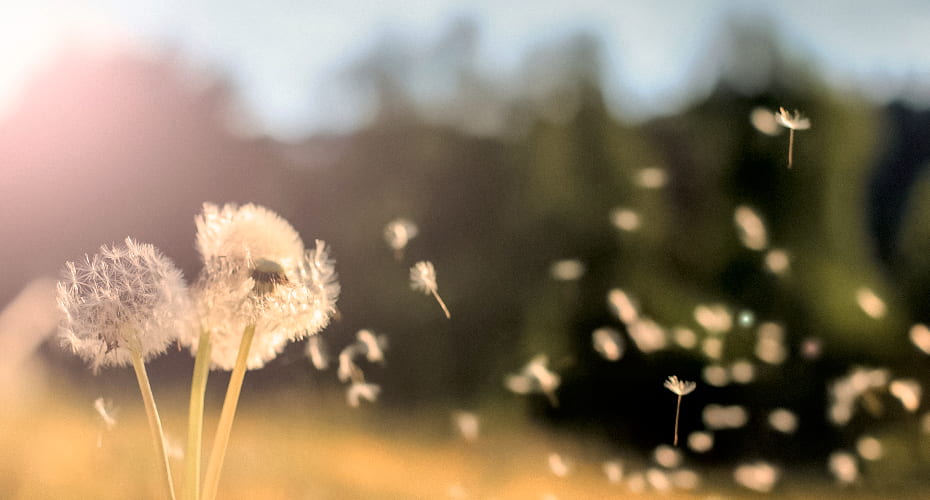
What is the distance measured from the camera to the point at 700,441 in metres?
1.12

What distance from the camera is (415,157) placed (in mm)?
1236

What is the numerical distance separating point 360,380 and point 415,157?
366mm

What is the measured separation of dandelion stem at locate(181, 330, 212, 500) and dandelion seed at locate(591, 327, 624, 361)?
0.64 metres

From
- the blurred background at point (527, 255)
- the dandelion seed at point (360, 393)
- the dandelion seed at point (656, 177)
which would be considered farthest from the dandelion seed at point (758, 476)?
the dandelion seed at point (360, 393)

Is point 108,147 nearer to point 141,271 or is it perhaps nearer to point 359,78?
point 359,78

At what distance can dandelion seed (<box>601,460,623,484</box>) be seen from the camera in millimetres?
1113

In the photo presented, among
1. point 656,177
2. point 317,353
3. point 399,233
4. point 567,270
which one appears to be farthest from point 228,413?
point 656,177

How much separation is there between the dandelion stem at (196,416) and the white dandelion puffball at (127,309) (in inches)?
1.2

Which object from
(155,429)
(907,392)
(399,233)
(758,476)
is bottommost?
(155,429)

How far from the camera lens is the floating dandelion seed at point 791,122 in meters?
1.07

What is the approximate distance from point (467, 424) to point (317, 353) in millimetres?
249

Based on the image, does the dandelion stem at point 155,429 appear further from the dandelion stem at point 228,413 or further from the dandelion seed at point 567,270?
the dandelion seed at point 567,270

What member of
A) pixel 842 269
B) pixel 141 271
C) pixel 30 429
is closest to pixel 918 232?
pixel 842 269

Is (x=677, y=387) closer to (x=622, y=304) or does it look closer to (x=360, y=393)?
(x=622, y=304)
